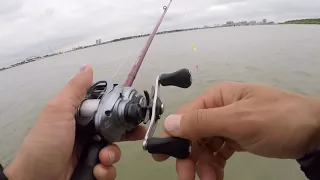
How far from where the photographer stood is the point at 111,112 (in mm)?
1469

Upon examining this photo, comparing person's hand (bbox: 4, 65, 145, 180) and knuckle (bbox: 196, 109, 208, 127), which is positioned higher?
knuckle (bbox: 196, 109, 208, 127)

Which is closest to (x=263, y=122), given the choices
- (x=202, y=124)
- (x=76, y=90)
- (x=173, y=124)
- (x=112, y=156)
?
(x=202, y=124)

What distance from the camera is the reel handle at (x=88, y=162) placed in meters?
1.51

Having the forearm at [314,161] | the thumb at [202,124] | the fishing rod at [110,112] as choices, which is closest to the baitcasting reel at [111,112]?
the fishing rod at [110,112]

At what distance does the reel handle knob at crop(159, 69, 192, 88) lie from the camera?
139 centimetres

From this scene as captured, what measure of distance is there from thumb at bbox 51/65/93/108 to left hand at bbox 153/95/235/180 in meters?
0.78

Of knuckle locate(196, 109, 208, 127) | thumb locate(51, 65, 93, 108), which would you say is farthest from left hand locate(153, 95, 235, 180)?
thumb locate(51, 65, 93, 108)

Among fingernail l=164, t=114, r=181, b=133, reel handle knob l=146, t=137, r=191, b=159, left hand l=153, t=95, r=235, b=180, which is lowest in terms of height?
left hand l=153, t=95, r=235, b=180

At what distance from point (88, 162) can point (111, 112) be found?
37cm

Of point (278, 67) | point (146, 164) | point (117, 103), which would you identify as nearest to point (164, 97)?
point (146, 164)

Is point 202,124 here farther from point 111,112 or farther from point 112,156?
point 112,156

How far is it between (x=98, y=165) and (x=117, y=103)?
430mm

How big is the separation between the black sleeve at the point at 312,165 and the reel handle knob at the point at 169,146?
58 centimetres

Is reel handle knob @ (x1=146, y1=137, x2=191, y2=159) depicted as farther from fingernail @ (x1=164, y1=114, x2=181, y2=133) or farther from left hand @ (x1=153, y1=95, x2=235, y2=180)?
left hand @ (x1=153, y1=95, x2=235, y2=180)
